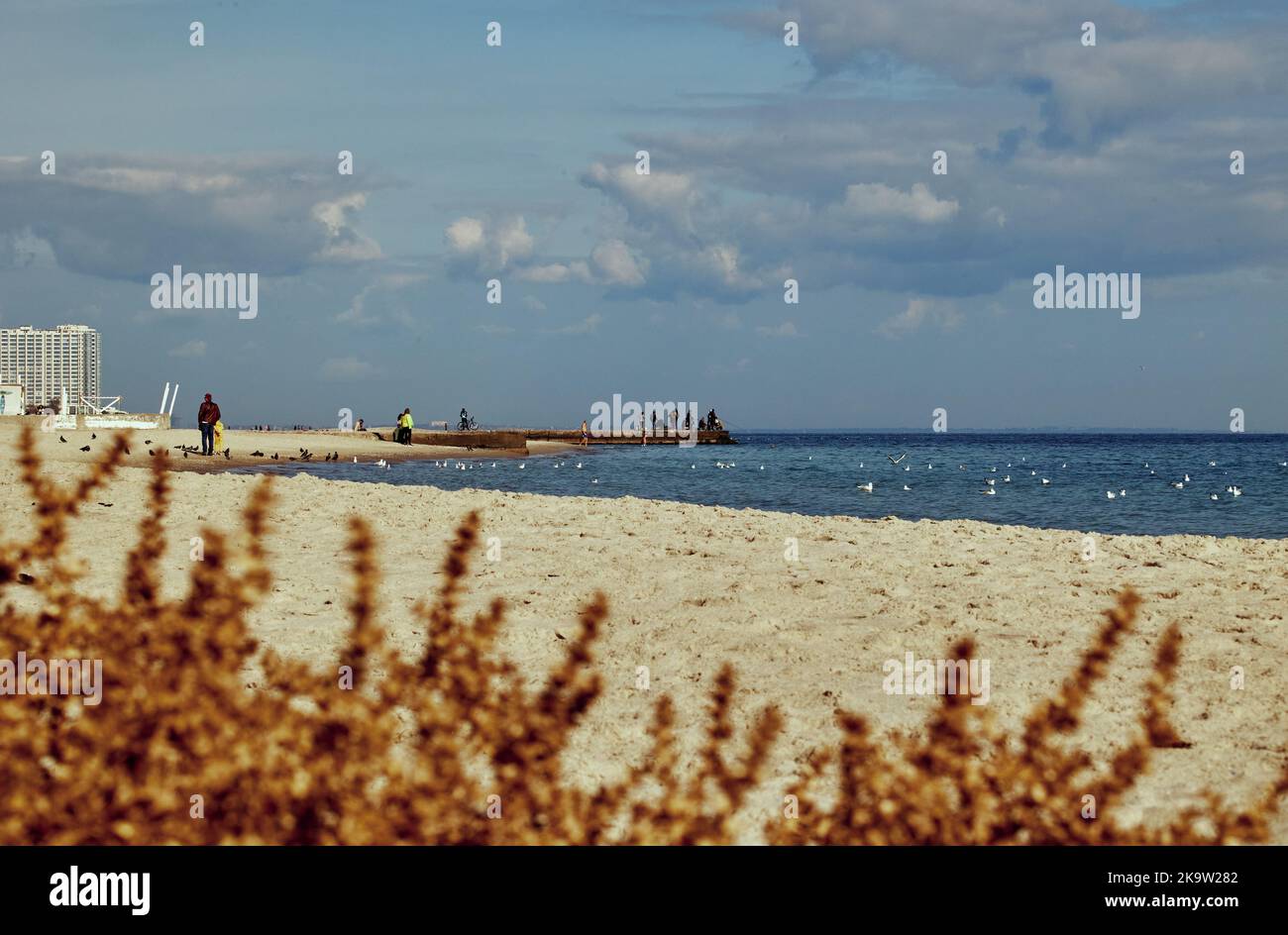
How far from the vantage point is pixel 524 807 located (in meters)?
2.89

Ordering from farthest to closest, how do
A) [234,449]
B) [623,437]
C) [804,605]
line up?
[623,437] → [234,449] → [804,605]

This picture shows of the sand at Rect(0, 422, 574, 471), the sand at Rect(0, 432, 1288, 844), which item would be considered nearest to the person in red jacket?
the sand at Rect(0, 422, 574, 471)

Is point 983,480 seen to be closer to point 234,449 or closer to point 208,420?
point 208,420

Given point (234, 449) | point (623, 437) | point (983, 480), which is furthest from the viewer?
point (623, 437)

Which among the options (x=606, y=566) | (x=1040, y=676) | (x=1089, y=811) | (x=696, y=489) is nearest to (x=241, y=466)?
(x=696, y=489)

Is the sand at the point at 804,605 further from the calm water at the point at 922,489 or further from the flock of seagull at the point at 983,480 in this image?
the flock of seagull at the point at 983,480

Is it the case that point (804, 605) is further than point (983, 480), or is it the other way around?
point (983, 480)

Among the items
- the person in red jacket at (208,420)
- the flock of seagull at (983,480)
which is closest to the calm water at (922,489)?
the flock of seagull at (983,480)

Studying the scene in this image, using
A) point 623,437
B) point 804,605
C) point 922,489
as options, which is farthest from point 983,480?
point 623,437

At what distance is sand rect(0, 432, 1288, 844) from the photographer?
22.7ft

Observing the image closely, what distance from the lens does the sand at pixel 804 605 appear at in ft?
22.7

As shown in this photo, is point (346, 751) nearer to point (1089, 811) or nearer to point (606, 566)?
point (1089, 811)

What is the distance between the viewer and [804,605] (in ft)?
32.2
